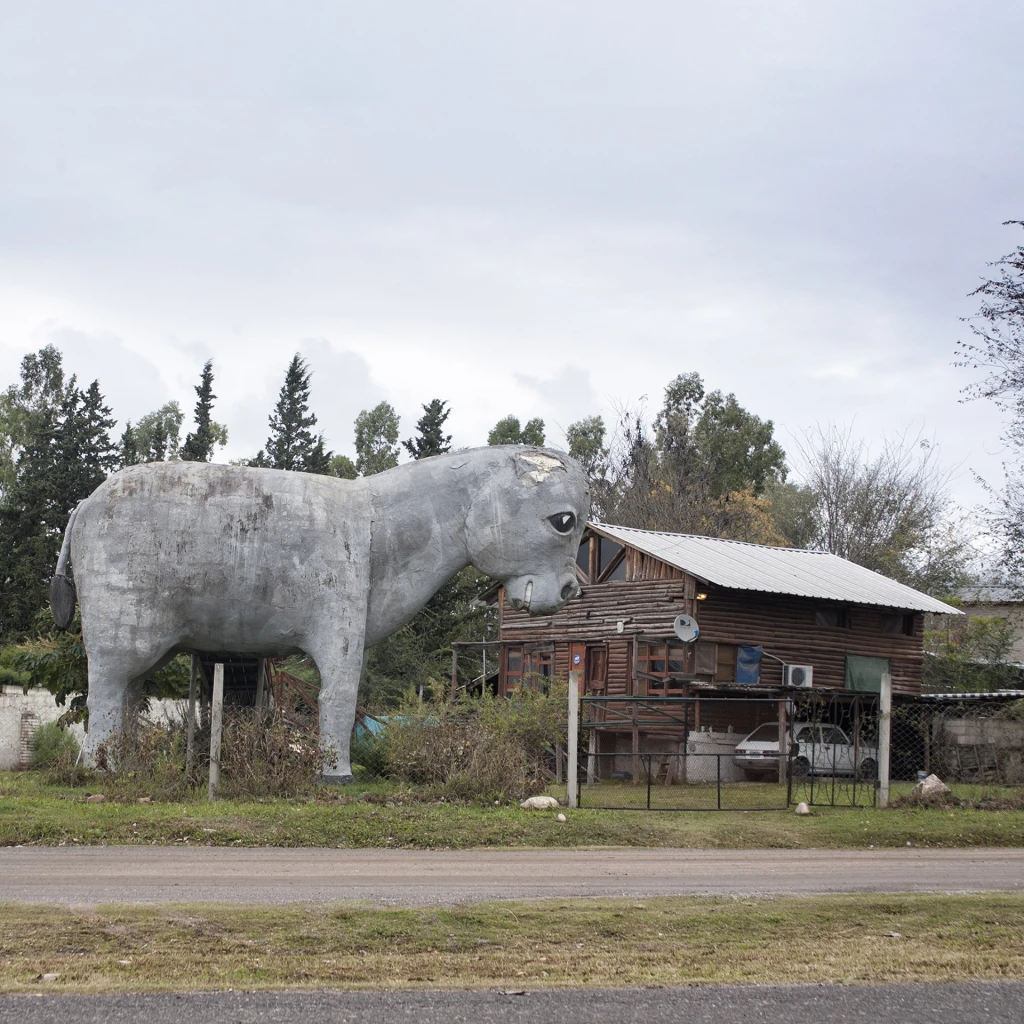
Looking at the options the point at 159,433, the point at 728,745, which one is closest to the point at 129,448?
the point at 159,433

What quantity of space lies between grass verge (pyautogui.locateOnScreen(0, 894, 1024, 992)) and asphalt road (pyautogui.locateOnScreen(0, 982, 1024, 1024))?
0.24 metres

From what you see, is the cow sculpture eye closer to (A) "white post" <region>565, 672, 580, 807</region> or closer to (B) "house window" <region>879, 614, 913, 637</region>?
(A) "white post" <region>565, 672, 580, 807</region>

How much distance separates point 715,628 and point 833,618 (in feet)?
14.4

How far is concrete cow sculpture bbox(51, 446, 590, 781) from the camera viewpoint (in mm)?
16359

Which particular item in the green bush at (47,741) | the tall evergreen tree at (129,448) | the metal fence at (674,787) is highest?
the tall evergreen tree at (129,448)

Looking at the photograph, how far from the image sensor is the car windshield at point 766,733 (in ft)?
93.7

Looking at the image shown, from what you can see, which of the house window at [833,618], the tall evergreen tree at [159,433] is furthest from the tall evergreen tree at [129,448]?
the house window at [833,618]

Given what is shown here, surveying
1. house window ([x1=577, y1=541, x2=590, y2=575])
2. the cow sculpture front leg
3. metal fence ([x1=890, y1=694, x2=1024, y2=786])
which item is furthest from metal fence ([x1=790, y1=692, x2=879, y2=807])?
the cow sculpture front leg

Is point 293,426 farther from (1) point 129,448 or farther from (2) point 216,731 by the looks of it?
(2) point 216,731

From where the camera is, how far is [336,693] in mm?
16672

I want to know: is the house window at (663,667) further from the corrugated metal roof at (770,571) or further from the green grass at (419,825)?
the green grass at (419,825)

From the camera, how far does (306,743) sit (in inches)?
650

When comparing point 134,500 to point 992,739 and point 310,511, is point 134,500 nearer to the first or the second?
point 310,511

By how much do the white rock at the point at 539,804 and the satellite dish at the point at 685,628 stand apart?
1245 centimetres
